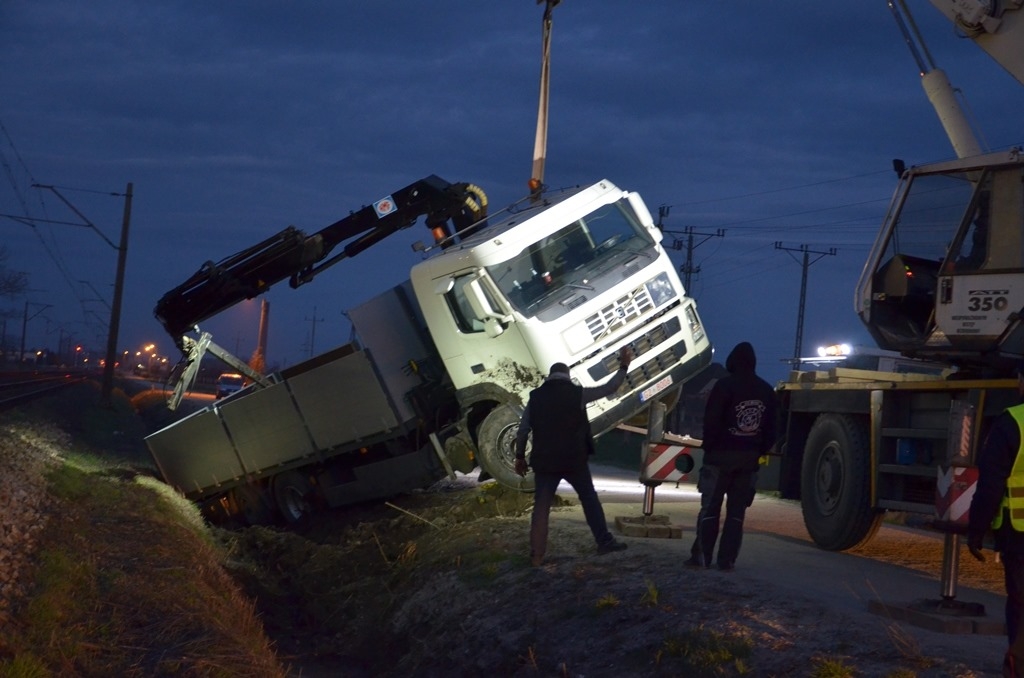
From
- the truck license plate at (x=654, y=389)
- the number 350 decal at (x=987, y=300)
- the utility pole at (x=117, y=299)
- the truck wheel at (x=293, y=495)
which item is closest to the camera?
the number 350 decal at (x=987, y=300)

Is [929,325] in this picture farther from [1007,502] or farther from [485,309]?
[485,309]

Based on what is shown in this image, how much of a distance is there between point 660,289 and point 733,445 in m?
5.45

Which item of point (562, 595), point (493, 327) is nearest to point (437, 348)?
point (493, 327)

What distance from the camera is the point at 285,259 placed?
1809 centimetres

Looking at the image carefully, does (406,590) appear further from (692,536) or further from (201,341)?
(201,341)

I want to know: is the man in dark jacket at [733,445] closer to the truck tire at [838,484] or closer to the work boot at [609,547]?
the work boot at [609,547]

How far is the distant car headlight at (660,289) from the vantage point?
14570 millimetres

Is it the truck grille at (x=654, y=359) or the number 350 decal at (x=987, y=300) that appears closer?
the number 350 decal at (x=987, y=300)

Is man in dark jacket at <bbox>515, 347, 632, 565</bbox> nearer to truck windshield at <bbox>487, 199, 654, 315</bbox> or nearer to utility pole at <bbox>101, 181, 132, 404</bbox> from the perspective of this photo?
truck windshield at <bbox>487, 199, 654, 315</bbox>

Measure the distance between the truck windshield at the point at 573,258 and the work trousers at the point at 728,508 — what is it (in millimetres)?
5000

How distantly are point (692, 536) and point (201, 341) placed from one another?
8861 millimetres

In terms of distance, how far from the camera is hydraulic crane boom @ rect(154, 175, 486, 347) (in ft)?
58.2

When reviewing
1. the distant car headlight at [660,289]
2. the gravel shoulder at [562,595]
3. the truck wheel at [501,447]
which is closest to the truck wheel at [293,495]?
the gravel shoulder at [562,595]

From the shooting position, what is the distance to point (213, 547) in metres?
14.4
